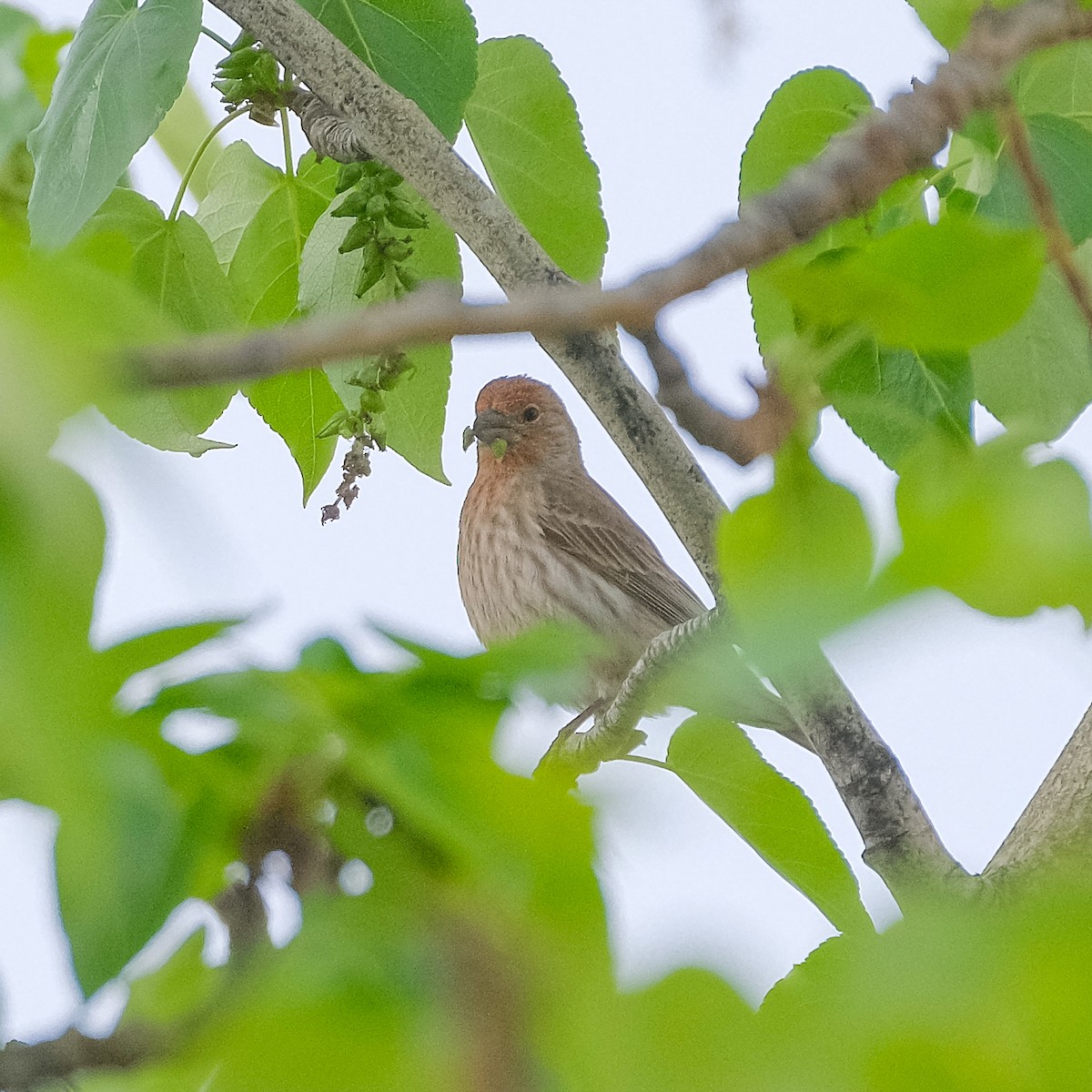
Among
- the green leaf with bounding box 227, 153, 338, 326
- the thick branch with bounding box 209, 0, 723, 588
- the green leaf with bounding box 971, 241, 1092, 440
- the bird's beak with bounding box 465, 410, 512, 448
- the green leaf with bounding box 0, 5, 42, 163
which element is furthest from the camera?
the bird's beak with bounding box 465, 410, 512, 448

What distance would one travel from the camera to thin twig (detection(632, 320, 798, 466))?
282mm

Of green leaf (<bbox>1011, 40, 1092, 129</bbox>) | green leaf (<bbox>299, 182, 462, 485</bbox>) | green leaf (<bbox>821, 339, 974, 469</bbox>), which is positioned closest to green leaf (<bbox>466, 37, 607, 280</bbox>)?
green leaf (<bbox>299, 182, 462, 485</bbox>)

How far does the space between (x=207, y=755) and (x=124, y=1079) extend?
2.6 inches

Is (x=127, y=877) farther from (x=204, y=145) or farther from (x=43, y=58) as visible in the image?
(x=204, y=145)

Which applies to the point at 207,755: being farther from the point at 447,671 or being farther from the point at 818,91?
the point at 818,91

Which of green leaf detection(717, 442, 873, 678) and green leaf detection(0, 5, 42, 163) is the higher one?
green leaf detection(0, 5, 42, 163)

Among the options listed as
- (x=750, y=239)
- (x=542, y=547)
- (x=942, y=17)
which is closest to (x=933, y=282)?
(x=750, y=239)

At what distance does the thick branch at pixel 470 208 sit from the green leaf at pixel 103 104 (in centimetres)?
13

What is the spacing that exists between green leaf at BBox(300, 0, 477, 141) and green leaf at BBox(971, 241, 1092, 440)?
0.38 m

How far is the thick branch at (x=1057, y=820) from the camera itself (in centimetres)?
80

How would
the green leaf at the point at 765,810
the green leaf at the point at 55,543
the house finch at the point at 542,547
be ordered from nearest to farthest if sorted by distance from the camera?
the green leaf at the point at 55,543 < the green leaf at the point at 765,810 < the house finch at the point at 542,547

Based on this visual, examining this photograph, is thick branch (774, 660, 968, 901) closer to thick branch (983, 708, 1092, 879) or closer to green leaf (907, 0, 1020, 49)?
thick branch (983, 708, 1092, 879)

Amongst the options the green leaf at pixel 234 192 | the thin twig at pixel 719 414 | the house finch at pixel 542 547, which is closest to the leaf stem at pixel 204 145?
the green leaf at pixel 234 192

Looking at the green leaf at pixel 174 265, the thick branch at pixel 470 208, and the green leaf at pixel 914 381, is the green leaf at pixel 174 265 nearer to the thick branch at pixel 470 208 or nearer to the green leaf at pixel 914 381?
the thick branch at pixel 470 208
